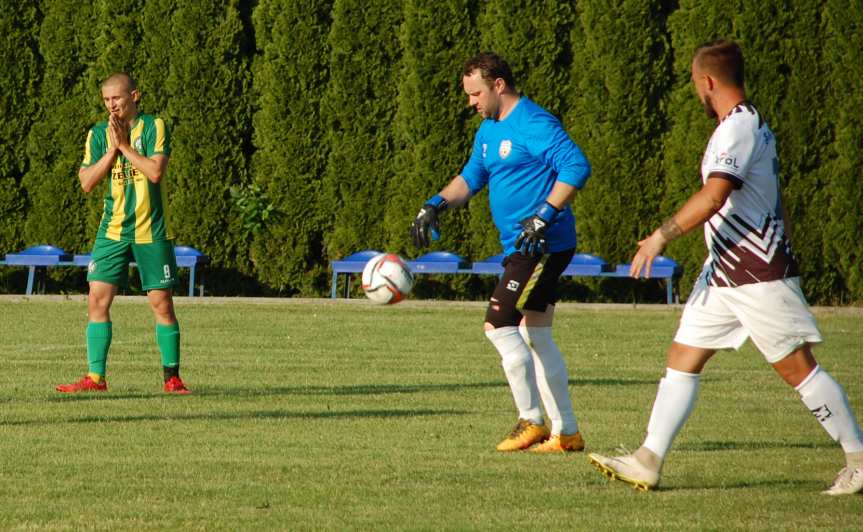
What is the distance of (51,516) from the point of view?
6203 millimetres

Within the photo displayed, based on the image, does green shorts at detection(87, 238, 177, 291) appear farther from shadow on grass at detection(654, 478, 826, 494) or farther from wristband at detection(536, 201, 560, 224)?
shadow on grass at detection(654, 478, 826, 494)

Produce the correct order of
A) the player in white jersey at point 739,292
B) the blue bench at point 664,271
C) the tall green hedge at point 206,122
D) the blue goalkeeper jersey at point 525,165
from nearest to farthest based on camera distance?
the player in white jersey at point 739,292 → the blue goalkeeper jersey at point 525,165 → the blue bench at point 664,271 → the tall green hedge at point 206,122

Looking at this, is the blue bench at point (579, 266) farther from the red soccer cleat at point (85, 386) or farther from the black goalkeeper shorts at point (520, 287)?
the black goalkeeper shorts at point (520, 287)

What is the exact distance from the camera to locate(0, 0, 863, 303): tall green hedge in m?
22.6

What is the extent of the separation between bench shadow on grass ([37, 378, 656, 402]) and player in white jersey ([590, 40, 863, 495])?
4.47 metres

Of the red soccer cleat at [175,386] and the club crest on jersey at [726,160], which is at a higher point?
the club crest on jersey at [726,160]

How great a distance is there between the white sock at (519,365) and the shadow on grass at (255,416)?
1396mm

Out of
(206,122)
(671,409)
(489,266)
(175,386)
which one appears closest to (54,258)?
(206,122)

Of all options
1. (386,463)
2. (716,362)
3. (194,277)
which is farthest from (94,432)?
(194,277)

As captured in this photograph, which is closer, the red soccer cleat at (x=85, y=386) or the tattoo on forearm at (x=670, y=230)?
the tattoo on forearm at (x=670, y=230)

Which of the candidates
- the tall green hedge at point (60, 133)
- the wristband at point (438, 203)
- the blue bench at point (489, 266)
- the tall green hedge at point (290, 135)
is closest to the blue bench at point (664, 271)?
the blue bench at point (489, 266)

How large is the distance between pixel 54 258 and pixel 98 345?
12.7 metres

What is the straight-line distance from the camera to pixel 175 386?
1113cm

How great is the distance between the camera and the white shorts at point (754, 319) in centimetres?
682
